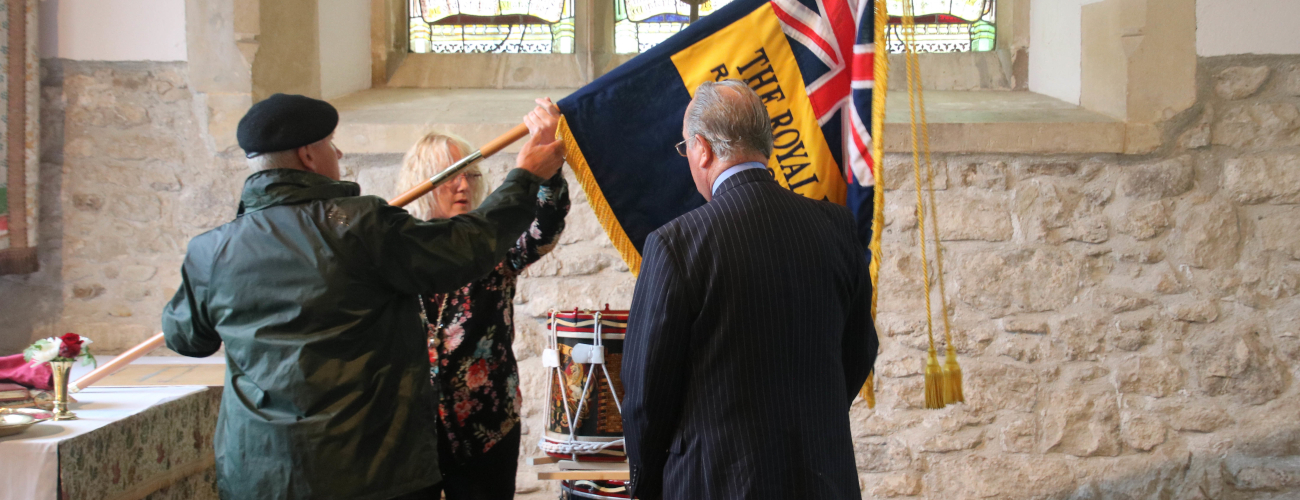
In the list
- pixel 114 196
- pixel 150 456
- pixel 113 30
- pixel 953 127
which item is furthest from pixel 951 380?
pixel 113 30

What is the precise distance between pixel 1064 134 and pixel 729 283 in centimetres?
216

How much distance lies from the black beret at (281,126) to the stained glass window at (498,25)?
7.68ft

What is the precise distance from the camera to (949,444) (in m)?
3.26

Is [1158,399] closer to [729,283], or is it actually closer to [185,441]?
[729,283]

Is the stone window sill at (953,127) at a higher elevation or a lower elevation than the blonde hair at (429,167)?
higher

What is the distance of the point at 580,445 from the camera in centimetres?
212

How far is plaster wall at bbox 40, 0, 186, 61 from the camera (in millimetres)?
3203

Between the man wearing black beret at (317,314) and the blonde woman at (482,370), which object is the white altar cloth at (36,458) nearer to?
the man wearing black beret at (317,314)

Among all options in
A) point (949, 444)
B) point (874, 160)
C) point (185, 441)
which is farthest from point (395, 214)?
point (949, 444)

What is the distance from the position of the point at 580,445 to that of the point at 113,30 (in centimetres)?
234

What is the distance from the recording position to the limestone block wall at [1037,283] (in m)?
3.17

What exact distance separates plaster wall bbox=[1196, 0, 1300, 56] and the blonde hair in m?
2.53

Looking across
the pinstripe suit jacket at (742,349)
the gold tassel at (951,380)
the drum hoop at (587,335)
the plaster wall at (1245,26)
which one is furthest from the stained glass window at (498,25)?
the pinstripe suit jacket at (742,349)

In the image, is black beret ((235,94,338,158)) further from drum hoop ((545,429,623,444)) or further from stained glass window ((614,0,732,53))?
stained glass window ((614,0,732,53))
